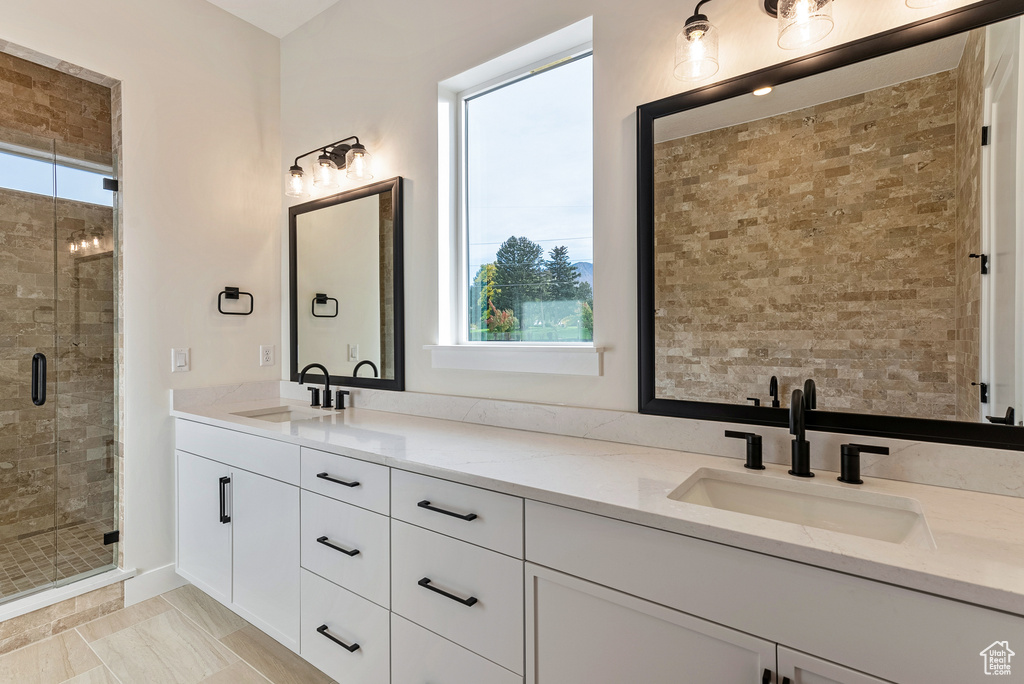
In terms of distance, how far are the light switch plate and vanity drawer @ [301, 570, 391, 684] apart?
51.4 inches

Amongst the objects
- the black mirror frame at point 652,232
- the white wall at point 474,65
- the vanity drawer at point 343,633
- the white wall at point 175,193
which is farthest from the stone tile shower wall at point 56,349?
the black mirror frame at point 652,232

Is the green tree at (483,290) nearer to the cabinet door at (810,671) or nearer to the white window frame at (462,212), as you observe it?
the white window frame at (462,212)

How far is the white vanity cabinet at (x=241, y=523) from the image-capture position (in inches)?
67.8

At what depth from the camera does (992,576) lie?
0.72 m

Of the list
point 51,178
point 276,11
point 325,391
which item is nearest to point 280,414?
point 325,391

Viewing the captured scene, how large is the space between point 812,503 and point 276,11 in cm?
320

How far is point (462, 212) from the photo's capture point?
2.16 m

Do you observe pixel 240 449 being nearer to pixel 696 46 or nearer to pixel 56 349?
pixel 56 349

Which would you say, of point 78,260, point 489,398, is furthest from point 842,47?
point 78,260

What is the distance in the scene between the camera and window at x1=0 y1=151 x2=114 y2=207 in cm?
193

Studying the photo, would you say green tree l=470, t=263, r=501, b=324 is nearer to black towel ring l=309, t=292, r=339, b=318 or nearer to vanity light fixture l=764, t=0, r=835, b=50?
black towel ring l=309, t=292, r=339, b=318

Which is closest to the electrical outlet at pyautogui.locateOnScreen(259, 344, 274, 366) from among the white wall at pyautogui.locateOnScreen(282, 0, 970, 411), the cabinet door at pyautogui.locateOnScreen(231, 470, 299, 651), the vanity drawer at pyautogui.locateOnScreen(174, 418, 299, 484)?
the vanity drawer at pyautogui.locateOnScreen(174, 418, 299, 484)

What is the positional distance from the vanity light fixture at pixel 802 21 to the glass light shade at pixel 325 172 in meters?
1.95

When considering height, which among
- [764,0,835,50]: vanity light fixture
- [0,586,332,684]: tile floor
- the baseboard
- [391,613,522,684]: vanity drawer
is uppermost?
[764,0,835,50]: vanity light fixture
